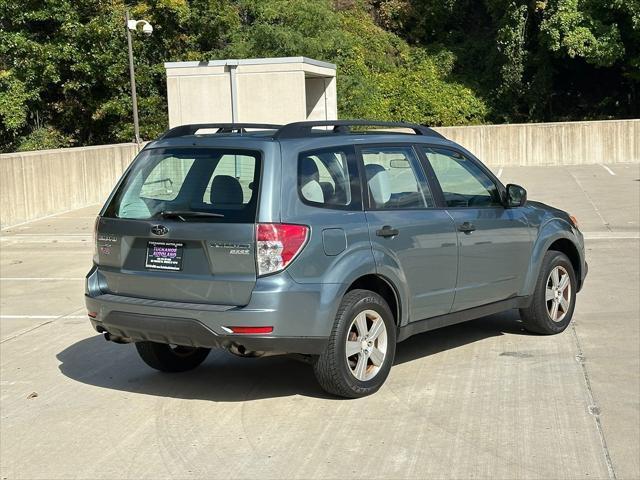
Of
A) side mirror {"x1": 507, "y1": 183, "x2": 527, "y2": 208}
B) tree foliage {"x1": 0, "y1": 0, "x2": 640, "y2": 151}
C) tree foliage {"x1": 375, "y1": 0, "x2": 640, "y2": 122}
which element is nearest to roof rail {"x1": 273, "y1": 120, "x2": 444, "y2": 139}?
side mirror {"x1": 507, "y1": 183, "x2": 527, "y2": 208}

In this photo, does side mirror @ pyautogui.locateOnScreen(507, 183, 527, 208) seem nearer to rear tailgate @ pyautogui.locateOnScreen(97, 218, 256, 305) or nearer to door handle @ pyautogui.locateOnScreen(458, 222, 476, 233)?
door handle @ pyautogui.locateOnScreen(458, 222, 476, 233)

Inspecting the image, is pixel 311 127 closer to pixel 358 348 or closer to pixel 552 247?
pixel 358 348

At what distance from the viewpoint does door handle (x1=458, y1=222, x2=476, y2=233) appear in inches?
268

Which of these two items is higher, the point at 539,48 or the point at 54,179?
the point at 539,48

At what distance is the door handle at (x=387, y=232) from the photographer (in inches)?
241

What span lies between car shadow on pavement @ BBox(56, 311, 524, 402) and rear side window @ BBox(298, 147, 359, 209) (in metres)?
1.34

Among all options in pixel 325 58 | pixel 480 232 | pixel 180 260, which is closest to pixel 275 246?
pixel 180 260

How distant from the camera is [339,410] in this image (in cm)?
587

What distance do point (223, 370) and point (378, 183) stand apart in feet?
6.30

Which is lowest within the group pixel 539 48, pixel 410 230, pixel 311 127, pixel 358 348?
pixel 358 348

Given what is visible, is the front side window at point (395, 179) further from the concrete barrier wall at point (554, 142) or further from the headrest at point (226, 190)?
the concrete barrier wall at point (554, 142)

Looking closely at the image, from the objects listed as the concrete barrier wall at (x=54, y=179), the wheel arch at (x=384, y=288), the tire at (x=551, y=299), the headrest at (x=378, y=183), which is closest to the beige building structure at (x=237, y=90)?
the concrete barrier wall at (x=54, y=179)

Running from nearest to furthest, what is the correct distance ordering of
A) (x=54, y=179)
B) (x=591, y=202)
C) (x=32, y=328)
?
(x=32, y=328) < (x=591, y=202) < (x=54, y=179)

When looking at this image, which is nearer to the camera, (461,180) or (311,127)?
(311,127)
